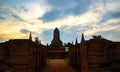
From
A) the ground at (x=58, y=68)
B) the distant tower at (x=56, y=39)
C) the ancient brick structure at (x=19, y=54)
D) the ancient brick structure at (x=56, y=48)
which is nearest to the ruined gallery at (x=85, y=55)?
the ancient brick structure at (x=19, y=54)

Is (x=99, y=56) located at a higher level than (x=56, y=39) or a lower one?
lower

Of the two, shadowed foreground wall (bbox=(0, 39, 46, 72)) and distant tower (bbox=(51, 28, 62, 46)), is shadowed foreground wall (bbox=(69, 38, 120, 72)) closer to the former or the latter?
shadowed foreground wall (bbox=(0, 39, 46, 72))

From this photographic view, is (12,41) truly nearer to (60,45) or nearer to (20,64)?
(20,64)

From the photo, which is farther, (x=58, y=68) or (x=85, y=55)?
(x=58, y=68)

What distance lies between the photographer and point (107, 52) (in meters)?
13.0

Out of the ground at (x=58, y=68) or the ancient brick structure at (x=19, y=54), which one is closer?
the ancient brick structure at (x=19, y=54)

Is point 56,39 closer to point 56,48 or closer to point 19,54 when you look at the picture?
point 56,48

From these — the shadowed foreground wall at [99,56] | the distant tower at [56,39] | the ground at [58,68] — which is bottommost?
the ground at [58,68]

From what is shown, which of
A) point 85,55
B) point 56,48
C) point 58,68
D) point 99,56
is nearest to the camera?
point 85,55

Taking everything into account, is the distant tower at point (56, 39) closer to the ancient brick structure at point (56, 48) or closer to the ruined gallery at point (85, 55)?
the ancient brick structure at point (56, 48)

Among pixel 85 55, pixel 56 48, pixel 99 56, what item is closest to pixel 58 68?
pixel 85 55

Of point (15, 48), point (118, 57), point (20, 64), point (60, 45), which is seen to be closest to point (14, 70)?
point (20, 64)

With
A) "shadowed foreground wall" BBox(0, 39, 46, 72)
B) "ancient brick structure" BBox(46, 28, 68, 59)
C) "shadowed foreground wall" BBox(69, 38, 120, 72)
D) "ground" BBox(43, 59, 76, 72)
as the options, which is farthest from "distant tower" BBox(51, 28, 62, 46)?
"shadowed foreground wall" BBox(69, 38, 120, 72)

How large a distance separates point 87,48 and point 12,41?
5542 mm
